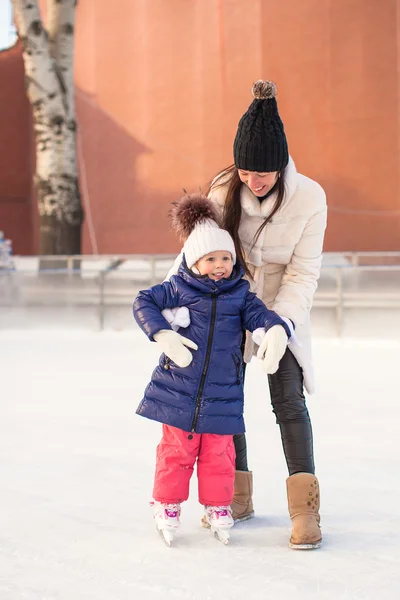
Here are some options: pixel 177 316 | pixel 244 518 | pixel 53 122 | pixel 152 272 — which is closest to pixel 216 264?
pixel 177 316

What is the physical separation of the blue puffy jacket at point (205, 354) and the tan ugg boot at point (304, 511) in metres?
0.25

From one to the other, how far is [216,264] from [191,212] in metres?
0.22

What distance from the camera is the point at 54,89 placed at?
11.4 m

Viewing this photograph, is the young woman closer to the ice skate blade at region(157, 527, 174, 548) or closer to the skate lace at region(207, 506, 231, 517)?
the skate lace at region(207, 506, 231, 517)

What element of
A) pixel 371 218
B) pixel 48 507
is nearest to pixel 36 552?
pixel 48 507

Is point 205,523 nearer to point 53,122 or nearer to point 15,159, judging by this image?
point 53,122

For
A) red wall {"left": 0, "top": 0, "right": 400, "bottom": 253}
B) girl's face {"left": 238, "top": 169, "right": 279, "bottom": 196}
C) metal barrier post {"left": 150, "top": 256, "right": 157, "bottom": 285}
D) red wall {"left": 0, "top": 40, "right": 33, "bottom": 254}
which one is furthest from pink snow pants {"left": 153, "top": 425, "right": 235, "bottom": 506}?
red wall {"left": 0, "top": 40, "right": 33, "bottom": 254}

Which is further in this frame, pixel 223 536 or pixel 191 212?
pixel 191 212

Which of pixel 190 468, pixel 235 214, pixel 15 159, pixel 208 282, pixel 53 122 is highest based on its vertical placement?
pixel 53 122

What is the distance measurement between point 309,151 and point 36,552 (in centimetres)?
1039

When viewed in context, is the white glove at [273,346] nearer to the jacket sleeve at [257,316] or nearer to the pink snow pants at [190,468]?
the jacket sleeve at [257,316]

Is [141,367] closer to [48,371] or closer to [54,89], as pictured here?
[48,371]

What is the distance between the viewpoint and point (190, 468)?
2824 millimetres

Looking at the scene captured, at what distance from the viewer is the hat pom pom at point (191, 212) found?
2879mm
